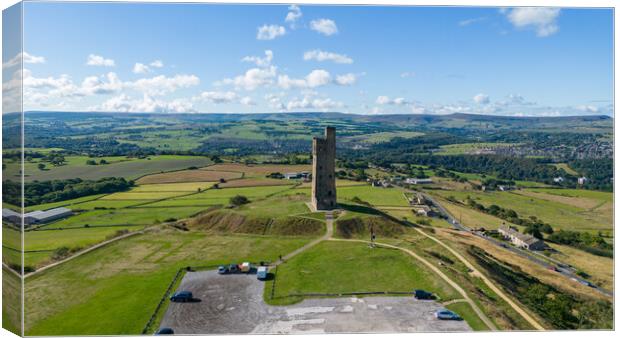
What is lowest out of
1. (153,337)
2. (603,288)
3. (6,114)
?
(603,288)

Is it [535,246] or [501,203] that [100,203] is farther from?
[501,203]

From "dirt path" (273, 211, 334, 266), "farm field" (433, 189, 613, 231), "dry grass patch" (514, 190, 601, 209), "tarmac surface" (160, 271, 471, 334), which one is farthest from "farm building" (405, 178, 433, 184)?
"tarmac surface" (160, 271, 471, 334)

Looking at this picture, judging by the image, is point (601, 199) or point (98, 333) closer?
point (98, 333)

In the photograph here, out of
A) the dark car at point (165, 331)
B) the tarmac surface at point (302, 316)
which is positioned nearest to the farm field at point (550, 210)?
the tarmac surface at point (302, 316)

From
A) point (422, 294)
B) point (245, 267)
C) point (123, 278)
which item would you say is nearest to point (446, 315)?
point (422, 294)

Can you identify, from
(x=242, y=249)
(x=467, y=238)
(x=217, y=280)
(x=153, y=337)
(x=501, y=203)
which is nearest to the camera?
(x=153, y=337)

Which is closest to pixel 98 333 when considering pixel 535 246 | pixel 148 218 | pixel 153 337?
pixel 153 337

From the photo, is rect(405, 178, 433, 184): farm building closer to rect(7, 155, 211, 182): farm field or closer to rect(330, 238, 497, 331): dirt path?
rect(7, 155, 211, 182): farm field
